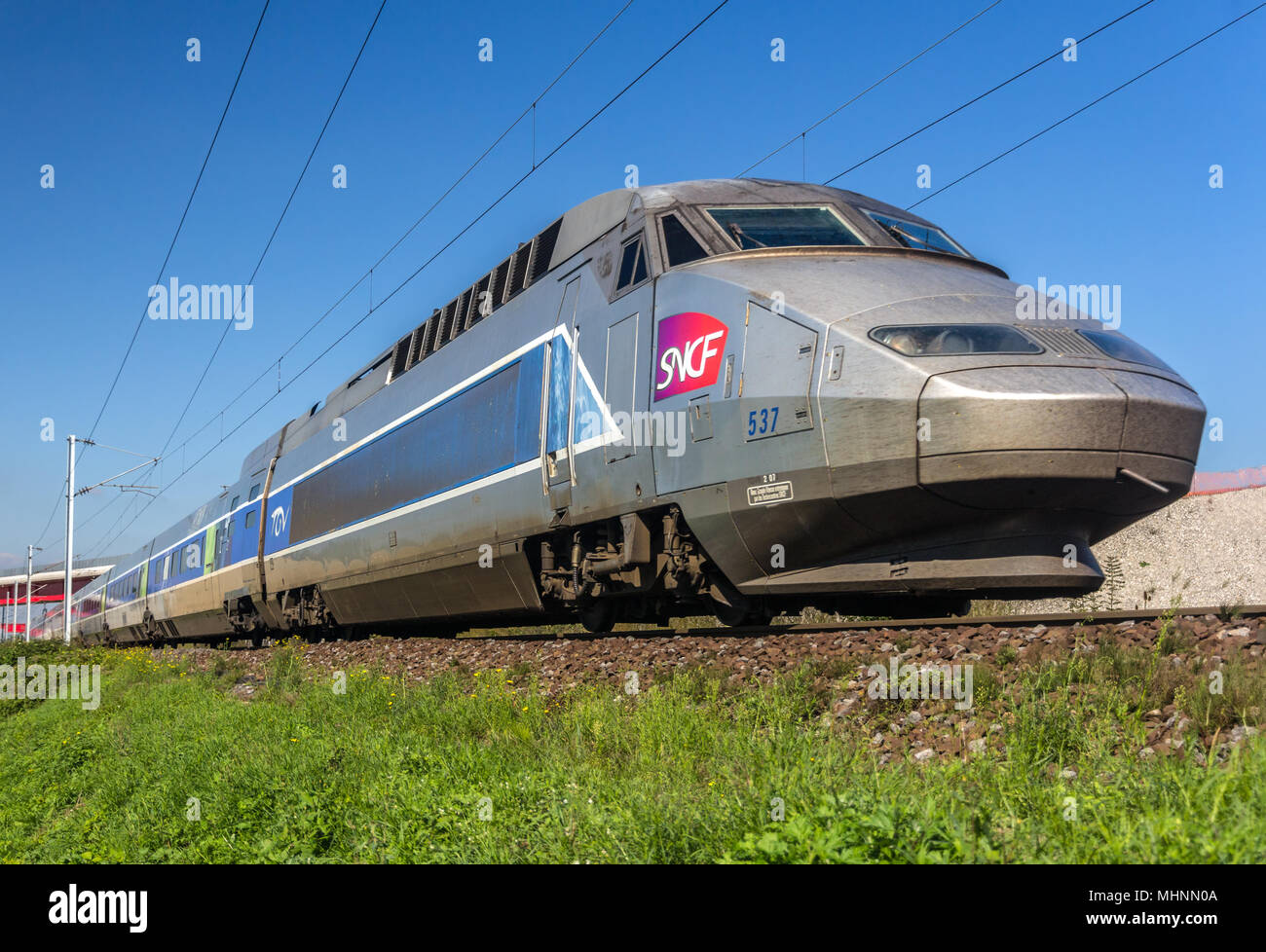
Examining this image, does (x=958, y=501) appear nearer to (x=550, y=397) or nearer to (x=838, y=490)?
(x=838, y=490)

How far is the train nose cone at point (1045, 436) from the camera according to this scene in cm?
564

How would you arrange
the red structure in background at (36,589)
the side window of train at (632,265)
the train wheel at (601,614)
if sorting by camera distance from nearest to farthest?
the side window of train at (632,265), the train wheel at (601,614), the red structure in background at (36,589)

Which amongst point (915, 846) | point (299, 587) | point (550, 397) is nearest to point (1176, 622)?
point (915, 846)

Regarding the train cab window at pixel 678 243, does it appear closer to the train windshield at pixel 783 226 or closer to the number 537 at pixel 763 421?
the train windshield at pixel 783 226

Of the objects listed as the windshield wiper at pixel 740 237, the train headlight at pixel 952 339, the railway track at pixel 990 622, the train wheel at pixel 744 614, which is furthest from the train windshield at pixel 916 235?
the train wheel at pixel 744 614

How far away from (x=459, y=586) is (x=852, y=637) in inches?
220

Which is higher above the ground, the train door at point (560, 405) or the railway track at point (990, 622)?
the train door at point (560, 405)

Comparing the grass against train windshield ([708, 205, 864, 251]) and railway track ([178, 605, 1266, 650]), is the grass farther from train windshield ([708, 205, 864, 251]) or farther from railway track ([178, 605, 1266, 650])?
train windshield ([708, 205, 864, 251])

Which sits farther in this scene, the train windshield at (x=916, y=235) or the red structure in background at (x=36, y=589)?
the red structure in background at (x=36, y=589)

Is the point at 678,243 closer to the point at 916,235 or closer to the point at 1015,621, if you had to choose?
the point at 916,235

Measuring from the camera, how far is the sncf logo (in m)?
6.86

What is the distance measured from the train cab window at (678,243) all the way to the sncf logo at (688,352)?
576 millimetres

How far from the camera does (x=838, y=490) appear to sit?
616cm

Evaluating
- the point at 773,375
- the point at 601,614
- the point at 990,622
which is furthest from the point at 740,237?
the point at 601,614
